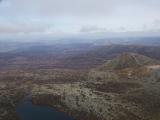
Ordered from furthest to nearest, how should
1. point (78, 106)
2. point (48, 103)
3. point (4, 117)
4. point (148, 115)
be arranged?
point (48, 103)
point (78, 106)
point (4, 117)
point (148, 115)

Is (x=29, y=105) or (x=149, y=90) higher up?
(x=149, y=90)

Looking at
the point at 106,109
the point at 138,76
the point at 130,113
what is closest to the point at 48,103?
the point at 106,109

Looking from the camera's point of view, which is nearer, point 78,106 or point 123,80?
point 78,106

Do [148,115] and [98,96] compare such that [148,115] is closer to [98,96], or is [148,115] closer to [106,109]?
[106,109]

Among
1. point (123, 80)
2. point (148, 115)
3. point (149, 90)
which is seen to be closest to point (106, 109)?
point (148, 115)

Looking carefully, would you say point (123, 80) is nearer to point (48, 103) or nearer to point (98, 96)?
A: point (98, 96)

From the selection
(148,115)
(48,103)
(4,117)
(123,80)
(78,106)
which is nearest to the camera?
(148,115)
